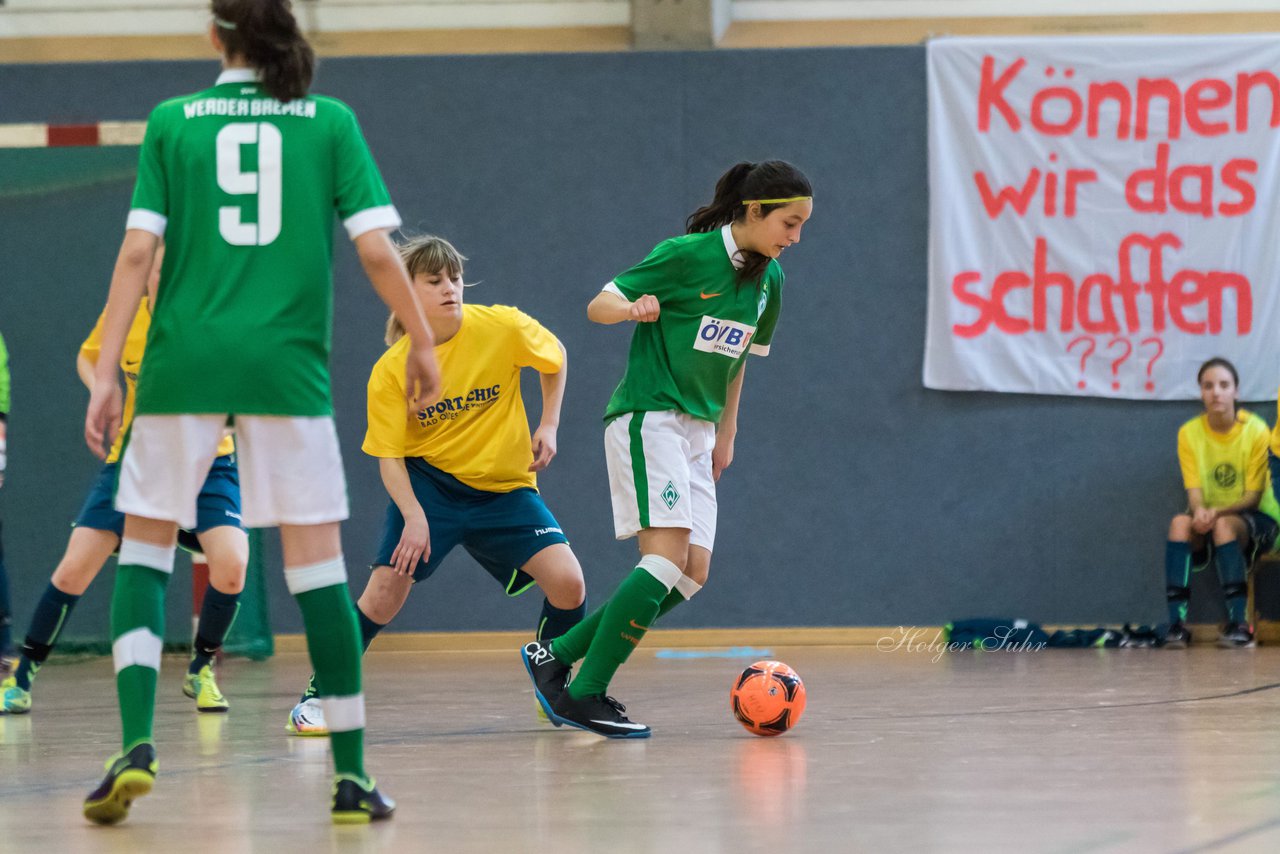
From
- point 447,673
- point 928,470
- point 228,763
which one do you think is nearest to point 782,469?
point 928,470

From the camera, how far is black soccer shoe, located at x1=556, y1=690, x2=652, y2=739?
168 inches

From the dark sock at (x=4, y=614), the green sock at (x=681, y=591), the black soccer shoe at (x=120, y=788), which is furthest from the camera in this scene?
the dark sock at (x=4, y=614)

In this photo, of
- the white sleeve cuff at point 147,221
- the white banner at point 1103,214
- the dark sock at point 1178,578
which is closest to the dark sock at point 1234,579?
the dark sock at point 1178,578

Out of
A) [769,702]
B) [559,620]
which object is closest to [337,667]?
[769,702]

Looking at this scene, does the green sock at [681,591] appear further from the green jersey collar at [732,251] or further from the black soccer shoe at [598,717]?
the green jersey collar at [732,251]

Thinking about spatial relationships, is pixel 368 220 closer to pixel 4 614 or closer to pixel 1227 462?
pixel 4 614

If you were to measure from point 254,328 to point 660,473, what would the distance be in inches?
62.2

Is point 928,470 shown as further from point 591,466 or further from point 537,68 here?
point 537,68

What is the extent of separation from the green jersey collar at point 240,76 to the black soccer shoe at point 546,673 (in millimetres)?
1967

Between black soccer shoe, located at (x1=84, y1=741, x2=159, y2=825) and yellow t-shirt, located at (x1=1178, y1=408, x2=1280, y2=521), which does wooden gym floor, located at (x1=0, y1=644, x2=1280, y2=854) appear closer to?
black soccer shoe, located at (x1=84, y1=741, x2=159, y2=825)

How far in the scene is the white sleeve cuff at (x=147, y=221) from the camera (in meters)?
3.01

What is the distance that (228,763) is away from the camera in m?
3.95

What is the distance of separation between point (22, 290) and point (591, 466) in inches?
128

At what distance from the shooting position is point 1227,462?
802cm
